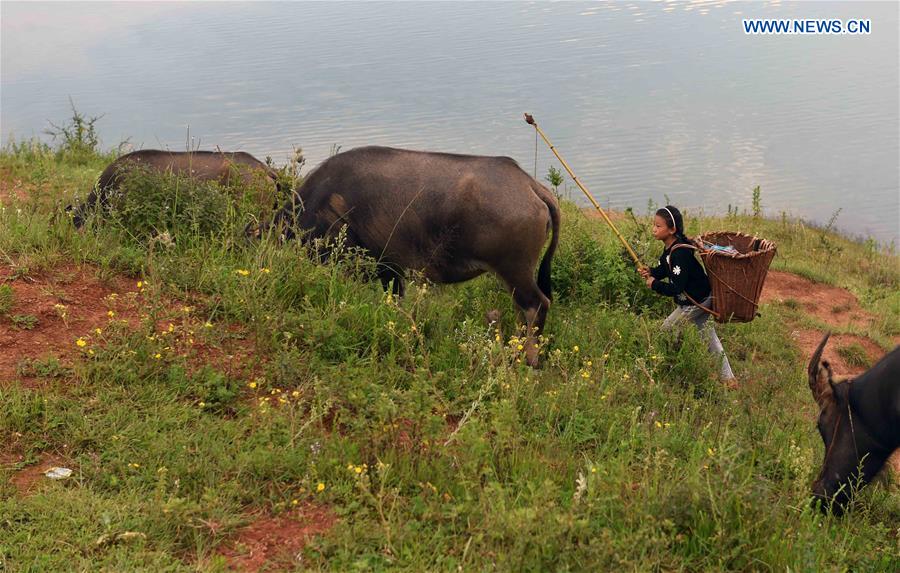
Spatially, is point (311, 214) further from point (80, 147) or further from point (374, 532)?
point (80, 147)

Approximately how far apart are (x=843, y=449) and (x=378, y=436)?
2.66 meters

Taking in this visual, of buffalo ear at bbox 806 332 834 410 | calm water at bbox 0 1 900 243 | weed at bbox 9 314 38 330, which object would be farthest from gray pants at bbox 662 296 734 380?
calm water at bbox 0 1 900 243

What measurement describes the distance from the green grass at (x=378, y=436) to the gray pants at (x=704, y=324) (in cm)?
16

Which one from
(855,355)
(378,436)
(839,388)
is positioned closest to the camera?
(378,436)

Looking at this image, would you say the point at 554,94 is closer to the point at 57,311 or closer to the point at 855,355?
the point at 855,355

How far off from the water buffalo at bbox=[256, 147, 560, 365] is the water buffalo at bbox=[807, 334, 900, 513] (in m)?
2.17

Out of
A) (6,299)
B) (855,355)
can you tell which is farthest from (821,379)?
(6,299)

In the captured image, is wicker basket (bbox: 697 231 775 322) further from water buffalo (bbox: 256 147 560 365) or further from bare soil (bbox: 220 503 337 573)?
bare soil (bbox: 220 503 337 573)

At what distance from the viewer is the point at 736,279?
6453mm

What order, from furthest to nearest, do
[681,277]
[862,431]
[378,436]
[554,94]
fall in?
[554,94], [681,277], [862,431], [378,436]

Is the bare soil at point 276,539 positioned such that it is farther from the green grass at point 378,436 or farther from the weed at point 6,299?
the weed at point 6,299

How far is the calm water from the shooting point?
1642 cm

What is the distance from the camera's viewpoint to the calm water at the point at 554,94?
1642 cm

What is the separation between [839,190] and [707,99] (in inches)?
197
